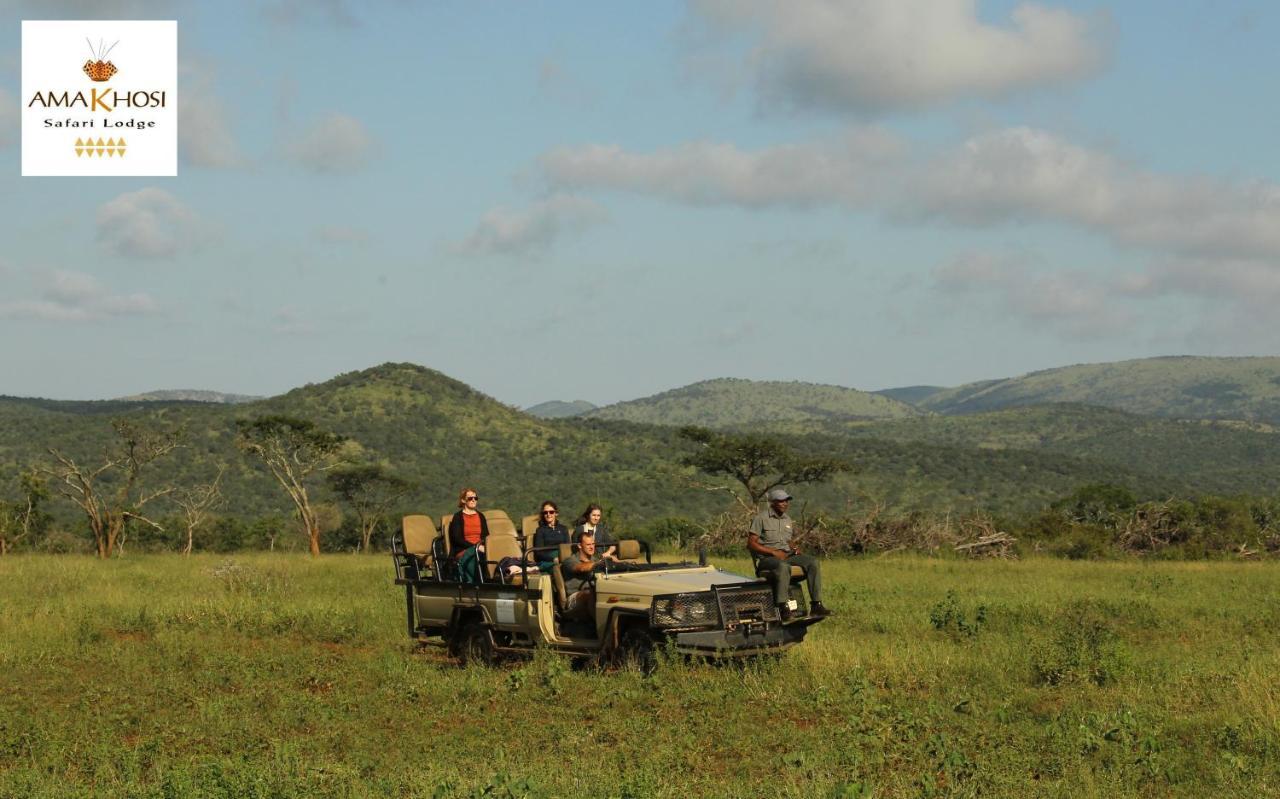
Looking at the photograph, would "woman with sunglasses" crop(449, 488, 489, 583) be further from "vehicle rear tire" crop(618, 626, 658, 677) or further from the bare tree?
the bare tree

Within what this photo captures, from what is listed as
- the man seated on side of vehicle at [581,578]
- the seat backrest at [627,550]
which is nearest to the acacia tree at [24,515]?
the seat backrest at [627,550]

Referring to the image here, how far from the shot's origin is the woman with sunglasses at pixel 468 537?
14.3 m

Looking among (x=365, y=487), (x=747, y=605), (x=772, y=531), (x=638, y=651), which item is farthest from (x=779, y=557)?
(x=365, y=487)

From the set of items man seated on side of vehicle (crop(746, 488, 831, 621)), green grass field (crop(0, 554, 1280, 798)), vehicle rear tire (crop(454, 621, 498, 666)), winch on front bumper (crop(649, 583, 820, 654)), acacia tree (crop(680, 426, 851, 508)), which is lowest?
green grass field (crop(0, 554, 1280, 798))

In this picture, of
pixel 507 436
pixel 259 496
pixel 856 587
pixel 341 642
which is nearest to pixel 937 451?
pixel 507 436

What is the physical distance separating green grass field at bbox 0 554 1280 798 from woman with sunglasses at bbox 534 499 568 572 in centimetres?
136

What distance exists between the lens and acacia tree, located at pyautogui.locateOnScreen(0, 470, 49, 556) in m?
42.3

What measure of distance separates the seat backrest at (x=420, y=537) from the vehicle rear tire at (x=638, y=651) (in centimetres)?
313

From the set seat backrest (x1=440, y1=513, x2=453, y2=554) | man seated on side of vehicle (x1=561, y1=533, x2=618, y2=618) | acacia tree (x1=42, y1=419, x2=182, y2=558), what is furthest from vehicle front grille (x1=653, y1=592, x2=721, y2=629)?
acacia tree (x1=42, y1=419, x2=182, y2=558)

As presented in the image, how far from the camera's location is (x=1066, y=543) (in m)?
35.0

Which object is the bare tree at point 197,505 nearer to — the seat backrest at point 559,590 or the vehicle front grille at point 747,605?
the seat backrest at point 559,590

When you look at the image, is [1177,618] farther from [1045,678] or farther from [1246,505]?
[1246,505]

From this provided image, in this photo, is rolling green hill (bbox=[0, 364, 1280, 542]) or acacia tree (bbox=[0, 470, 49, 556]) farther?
rolling green hill (bbox=[0, 364, 1280, 542])

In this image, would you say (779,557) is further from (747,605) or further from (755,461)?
(755,461)
